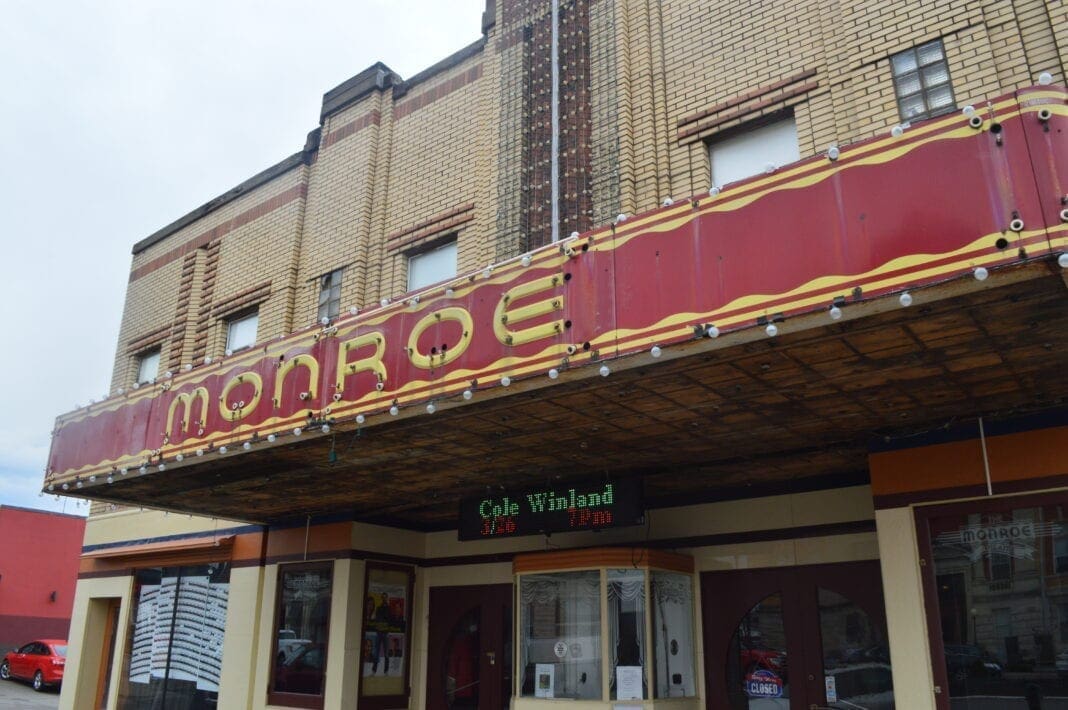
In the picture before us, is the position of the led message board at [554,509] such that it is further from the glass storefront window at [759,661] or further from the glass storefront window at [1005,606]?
the glass storefront window at [1005,606]

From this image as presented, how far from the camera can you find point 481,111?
12.7 metres

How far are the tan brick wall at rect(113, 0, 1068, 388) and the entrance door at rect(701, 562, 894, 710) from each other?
15.0 feet

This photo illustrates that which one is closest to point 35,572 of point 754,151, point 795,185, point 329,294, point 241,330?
point 241,330

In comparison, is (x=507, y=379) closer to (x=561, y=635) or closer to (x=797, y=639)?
(x=561, y=635)

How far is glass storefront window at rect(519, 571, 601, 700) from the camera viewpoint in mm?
10141

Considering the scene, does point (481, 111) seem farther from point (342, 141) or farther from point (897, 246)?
point (897, 246)

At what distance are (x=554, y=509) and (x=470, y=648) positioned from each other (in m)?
3.89

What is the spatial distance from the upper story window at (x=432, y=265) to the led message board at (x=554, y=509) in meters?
3.59

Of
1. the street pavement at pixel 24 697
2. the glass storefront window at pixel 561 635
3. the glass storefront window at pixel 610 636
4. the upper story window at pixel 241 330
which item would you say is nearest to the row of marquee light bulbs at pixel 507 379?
the glass storefront window at pixel 610 636

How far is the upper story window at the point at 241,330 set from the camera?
49.9 ft

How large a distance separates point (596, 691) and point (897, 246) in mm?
6559

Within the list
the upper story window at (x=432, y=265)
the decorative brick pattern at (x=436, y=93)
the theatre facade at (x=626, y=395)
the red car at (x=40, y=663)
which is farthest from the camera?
the red car at (x=40, y=663)

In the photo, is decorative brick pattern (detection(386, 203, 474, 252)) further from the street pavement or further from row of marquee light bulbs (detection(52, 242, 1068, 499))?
the street pavement

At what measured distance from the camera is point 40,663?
23734mm
